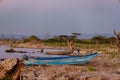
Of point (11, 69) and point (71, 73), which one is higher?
point (11, 69)

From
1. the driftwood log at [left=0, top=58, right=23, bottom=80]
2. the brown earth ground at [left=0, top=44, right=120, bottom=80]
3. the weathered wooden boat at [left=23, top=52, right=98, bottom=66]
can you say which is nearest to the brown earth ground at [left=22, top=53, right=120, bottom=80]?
the brown earth ground at [left=0, top=44, right=120, bottom=80]

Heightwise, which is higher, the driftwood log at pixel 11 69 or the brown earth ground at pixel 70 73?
the driftwood log at pixel 11 69

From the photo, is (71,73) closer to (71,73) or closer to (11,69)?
(71,73)

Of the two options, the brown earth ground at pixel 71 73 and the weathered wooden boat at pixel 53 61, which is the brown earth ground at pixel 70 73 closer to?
the brown earth ground at pixel 71 73

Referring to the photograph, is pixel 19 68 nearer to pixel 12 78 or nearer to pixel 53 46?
pixel 12 78

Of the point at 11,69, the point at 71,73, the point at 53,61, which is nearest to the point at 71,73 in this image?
the point at 71,73

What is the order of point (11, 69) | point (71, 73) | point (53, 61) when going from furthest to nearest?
1. point (53, 61)
2. point (71, 73)
3. point (11, 69)

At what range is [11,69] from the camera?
1514 centimetres

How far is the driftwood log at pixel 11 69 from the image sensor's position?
14.9 m

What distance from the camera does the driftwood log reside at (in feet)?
48.7

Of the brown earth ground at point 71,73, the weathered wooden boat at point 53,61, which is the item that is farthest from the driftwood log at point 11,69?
the weathered wooden boat at point 53,61

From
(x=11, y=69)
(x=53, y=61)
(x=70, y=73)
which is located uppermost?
(x=11, y=69)

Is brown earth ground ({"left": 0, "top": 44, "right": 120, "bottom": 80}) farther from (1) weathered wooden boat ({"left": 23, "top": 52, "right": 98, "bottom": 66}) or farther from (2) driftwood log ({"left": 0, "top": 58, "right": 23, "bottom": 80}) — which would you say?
(2) driftwood log ({"left": 0, "top": 58, "right": 23, "bottom": 80})

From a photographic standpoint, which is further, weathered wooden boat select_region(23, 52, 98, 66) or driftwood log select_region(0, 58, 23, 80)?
weathered wooden boat select_region(23, 52, 98, 66)
